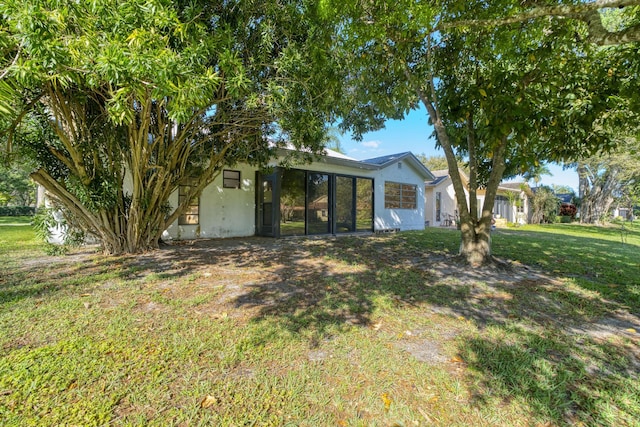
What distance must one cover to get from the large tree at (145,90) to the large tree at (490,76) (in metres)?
1.19

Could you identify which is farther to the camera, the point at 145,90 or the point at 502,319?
the point at 145,90

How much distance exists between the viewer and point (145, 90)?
362 cm

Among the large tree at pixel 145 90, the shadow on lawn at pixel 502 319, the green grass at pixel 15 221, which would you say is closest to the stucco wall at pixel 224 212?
the large tree at pixel 145 90

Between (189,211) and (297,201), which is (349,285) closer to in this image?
(297,201)

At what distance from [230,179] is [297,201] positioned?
2.44 meters

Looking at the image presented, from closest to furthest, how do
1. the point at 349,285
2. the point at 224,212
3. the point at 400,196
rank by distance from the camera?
the point at 349,285 < the point at 224,212 < the point at 400,196

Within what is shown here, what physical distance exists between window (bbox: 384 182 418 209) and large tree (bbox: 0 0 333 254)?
7124 mm

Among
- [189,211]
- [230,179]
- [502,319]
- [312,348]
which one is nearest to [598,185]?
[230,179]

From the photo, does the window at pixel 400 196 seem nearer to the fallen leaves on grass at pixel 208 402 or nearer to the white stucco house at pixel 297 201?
the white stucco house at pixel 297 201

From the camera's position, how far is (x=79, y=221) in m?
6.34

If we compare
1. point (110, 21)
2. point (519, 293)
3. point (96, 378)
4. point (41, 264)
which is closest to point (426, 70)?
point (519, 293)

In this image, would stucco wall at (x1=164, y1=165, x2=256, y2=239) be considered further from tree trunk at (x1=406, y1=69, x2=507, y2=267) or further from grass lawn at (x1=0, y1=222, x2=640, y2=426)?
tree trunk at (x1=406, y1=69, x2=507, y2=267)

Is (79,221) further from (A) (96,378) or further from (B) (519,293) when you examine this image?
(B) (519,293)

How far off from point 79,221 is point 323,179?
297 inches
